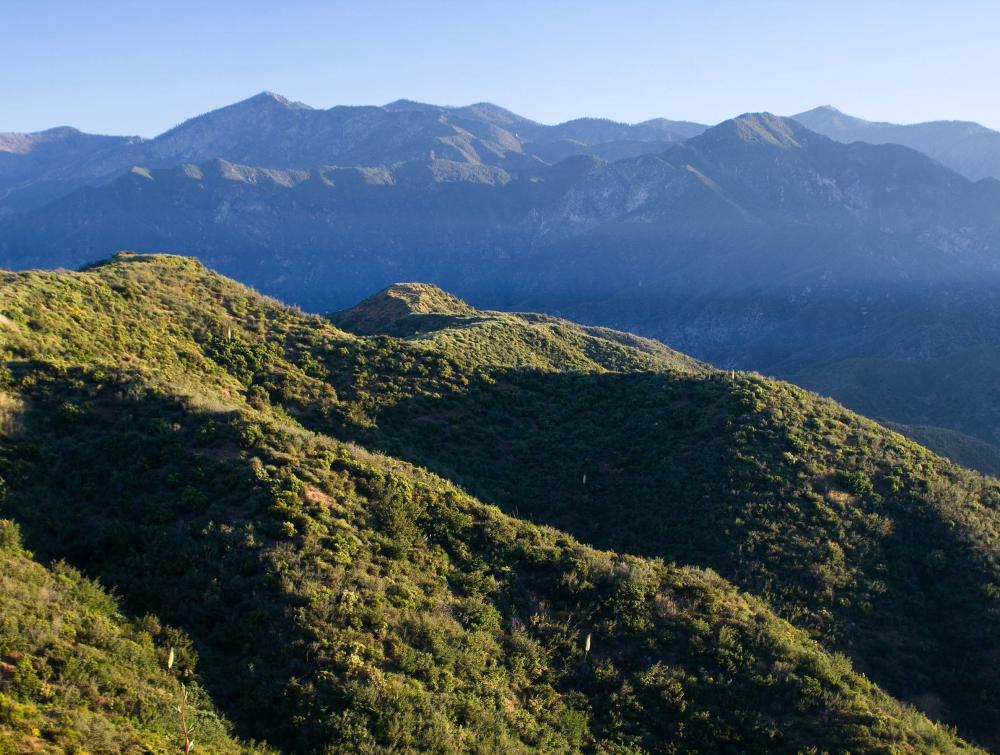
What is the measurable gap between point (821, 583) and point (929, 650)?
374 centimetres

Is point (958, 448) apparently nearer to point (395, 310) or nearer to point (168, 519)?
point (395, 310)

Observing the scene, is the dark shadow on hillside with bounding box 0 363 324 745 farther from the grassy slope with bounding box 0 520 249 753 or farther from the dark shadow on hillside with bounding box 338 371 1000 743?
the dark shadow on hillside with bounding box 338 371 1000 743

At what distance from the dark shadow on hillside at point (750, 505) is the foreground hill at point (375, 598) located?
3.51 m

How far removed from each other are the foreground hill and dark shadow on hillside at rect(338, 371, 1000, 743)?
3512mm

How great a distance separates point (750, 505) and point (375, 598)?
57.1 feet

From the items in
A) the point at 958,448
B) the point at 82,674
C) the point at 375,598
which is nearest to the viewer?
the point at 82,674

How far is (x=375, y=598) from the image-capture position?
15711 millimetres

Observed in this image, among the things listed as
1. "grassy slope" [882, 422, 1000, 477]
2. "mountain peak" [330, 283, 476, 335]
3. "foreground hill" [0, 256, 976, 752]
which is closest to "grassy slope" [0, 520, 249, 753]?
"foreground hill" [0, 256, 976, 752]

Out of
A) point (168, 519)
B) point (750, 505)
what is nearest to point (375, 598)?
point (168, 519)

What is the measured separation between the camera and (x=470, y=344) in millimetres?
48250

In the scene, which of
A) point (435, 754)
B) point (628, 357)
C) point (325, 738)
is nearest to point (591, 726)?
point (435, 754)

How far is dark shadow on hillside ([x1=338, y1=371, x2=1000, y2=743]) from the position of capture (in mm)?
21750

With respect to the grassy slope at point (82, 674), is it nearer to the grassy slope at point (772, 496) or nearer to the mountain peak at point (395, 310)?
the grassy slope at point (772, 496)

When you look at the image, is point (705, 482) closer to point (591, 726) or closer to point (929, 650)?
point (929, 650)
